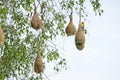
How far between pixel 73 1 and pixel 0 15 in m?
1.70

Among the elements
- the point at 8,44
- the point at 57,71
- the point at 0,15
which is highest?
the point at 0,15

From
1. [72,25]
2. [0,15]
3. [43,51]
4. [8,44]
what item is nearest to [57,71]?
[43,51]

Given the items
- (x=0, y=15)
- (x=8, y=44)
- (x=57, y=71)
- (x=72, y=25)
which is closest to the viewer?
(x=72, y=25)

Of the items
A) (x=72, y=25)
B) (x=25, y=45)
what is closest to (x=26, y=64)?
(x=25, y=45)

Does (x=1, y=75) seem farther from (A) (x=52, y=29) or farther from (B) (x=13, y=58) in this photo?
(A) (x=52, y=29)

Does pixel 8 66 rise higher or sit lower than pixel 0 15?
lower

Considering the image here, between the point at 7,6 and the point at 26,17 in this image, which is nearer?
the point at 7,6

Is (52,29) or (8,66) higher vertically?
(52,29)

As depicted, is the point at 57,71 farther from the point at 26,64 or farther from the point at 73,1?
the point at 73,1

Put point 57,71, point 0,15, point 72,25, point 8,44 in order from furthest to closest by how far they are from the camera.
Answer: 1. point 57,71
2. point 8,44
3. point 0,15
4. point 72,25

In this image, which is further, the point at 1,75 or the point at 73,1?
the point at 73,1

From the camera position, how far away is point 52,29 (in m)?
10.4

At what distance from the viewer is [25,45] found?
10273 mm

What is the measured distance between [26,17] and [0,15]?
1000 millimetres
